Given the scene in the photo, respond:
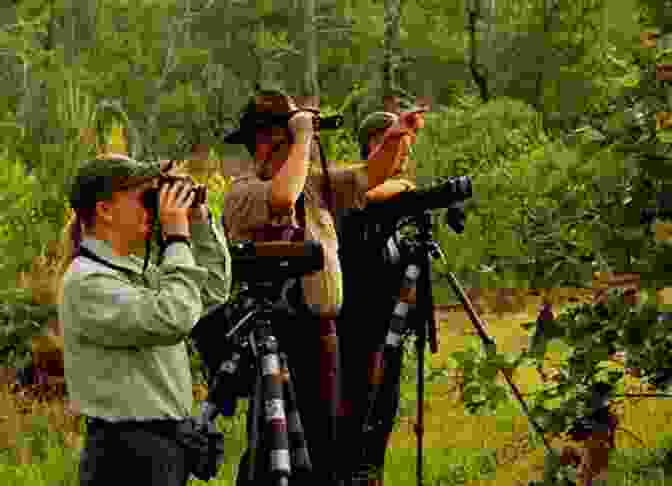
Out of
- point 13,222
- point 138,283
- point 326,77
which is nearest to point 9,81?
point 326,77

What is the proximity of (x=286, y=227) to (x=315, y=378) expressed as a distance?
22.9 inches

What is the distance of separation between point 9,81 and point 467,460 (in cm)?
2558

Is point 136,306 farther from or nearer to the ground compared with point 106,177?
nearer to the ground

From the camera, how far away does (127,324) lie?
2.92 metres

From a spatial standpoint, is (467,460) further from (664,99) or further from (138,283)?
(664,99)

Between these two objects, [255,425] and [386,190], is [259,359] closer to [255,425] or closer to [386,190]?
[255,425]

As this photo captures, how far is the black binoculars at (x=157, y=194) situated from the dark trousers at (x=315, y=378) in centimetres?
124

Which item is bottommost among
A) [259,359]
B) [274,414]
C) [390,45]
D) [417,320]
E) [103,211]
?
[390,45]

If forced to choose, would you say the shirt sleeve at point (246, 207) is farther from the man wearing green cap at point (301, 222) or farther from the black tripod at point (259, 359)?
the black tripod at point (259, 359)

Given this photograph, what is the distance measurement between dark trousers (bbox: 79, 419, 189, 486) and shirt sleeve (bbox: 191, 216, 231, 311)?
496mm

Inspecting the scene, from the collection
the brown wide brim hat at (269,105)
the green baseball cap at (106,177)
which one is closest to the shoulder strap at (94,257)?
the green baseball cap at (106,177)

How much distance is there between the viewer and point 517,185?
14344mm

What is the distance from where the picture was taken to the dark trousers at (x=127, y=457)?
3.03m

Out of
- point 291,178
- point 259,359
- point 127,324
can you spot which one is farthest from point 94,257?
point 291,178
